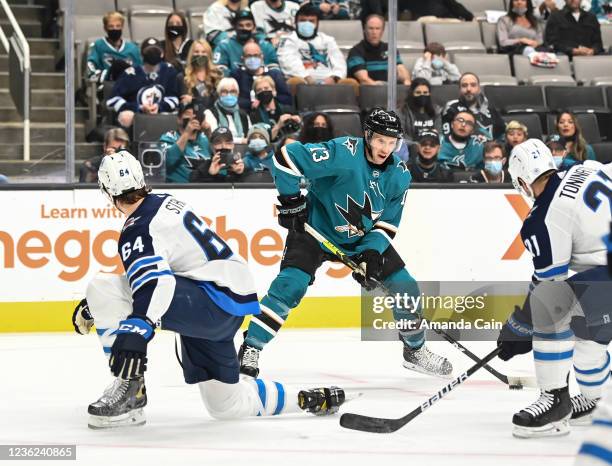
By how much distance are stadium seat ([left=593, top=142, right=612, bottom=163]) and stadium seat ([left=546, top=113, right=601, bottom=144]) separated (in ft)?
0.84

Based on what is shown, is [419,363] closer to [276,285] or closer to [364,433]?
[276,285]

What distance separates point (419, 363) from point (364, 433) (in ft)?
5.11

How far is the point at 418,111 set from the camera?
8.25 meters

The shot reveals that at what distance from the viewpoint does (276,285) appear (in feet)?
17.6

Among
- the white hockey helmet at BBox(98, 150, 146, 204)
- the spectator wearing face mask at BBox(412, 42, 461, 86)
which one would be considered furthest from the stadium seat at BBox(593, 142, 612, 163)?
the white hockey helmet at BBox(98, 150, 146, 204)

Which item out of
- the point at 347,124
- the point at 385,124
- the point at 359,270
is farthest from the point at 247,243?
the point at 385,124

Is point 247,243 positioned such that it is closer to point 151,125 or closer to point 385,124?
point 151,125

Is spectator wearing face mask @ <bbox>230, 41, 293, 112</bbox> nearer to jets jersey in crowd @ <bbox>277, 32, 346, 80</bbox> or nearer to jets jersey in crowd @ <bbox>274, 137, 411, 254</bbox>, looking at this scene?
jets jersey in crowd @ <bbox>277, 32, 346, 80</bbox>

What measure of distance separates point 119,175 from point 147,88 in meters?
3.93

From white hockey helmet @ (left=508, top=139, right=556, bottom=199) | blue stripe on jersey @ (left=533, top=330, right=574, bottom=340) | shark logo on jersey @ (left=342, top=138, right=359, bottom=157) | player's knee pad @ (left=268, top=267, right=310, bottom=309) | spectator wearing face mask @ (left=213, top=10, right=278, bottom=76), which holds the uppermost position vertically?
spectator wearing face mask @ (left=213, top=10, right=278, bottom=76)

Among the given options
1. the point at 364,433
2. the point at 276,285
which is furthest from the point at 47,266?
the point at 364,433

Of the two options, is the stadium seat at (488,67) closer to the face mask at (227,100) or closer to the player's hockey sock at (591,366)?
the face mask at (227,100)

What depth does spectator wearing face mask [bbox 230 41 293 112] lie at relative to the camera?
8289 mm

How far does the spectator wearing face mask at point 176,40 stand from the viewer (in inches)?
331
